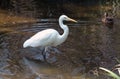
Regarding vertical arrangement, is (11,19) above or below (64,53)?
above

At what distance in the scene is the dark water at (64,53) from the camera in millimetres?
8312

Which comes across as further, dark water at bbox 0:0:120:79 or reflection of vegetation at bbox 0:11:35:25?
reflection of vegetation at bbox 0:11:35:25

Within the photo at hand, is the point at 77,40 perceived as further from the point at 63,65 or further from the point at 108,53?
the point at 63,65

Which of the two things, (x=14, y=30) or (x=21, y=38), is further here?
(x=14, y=30)

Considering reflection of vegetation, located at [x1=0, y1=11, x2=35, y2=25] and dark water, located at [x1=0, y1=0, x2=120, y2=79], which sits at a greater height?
reflection of vegetation, located at [x1=0, y1=11, x2=35, y2=25]

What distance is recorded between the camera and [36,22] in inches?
506

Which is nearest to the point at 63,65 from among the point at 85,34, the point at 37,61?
the point at 37,61

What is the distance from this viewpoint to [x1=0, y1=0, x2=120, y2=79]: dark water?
831 centimetres

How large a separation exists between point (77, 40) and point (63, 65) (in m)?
2.18

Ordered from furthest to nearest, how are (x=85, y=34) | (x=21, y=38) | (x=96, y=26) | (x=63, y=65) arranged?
(x=96, y=26) → (x=85, y=34) → (x=21, y=38) → (x=63, y=65)

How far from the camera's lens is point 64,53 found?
9.73m

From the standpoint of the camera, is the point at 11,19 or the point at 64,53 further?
the point at 11,19

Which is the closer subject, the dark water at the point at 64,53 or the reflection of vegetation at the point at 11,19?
the dark water at the point at 64,53

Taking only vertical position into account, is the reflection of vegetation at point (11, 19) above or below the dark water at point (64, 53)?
above
